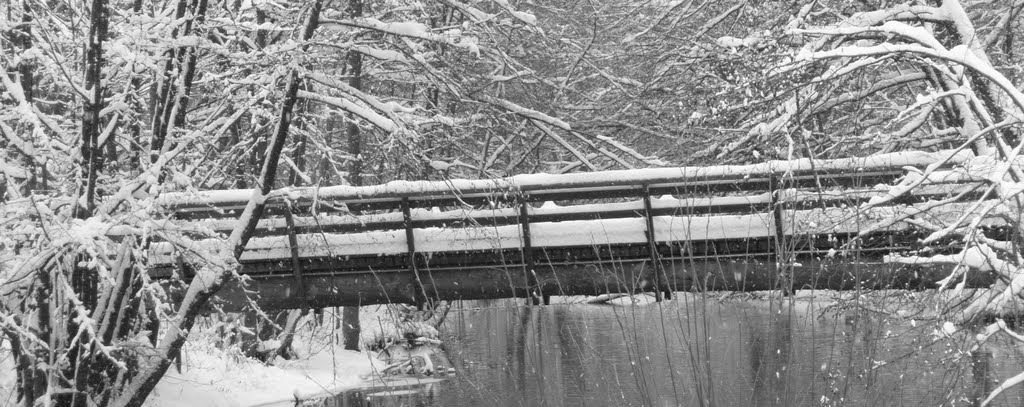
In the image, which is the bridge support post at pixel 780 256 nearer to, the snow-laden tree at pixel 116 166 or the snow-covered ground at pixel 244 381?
the snow-laden tree at pixel 116 166

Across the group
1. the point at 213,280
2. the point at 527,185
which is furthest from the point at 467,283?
the point at 213,280

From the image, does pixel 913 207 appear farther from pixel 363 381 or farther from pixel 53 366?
pixel 363 381

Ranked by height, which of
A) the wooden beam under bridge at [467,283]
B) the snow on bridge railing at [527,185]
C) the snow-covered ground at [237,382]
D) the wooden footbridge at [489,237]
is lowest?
the snow-covered ground at [237,382]

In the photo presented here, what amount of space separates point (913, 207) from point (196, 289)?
4.65 metres

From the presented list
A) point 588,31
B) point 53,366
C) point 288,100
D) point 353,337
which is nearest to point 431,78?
point 288,100

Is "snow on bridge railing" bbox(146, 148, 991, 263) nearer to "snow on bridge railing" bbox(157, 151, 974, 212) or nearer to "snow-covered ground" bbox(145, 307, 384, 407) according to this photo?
"snow on bridge railing" bbox(157, 151, 974, 212)

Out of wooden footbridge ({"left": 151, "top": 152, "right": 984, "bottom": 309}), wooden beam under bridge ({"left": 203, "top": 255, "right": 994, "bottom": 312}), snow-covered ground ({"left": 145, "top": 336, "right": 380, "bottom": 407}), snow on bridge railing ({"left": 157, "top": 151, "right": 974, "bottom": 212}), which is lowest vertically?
snow-covered ground ({"left": 145, "top": 336, "right": 380, "bottom": 407})

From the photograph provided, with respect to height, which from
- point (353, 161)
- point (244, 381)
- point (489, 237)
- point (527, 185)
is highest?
point (353, 161)

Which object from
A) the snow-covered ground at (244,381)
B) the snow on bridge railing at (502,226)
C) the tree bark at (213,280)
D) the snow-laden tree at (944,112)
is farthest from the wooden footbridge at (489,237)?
the snow-covered ground at (244,381)

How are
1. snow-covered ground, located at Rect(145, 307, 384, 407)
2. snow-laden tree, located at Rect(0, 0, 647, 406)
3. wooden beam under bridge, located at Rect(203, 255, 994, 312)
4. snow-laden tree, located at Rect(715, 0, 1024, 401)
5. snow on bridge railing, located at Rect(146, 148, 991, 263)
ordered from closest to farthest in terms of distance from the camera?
snow-laden tree, located at Rect(715, 0, 1024, 401) → snow-laden tree, located at Rect(0, 0, 647, 406) → wooden beam under bridge, located at Rect(203, 255, 994, 312) → snow on bridge railing, located at Rect(146, 148, 991, 263) → snow-covered ground, located at Rect(145, 307, 384, 407)

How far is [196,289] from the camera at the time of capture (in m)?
6.70

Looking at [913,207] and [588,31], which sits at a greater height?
[588,31]

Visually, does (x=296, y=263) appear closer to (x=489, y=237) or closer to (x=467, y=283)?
(x=467, y=283)

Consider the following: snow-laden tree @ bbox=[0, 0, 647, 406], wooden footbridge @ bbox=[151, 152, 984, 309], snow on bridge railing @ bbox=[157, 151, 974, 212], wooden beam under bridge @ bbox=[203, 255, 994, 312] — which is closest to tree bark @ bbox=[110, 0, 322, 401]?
snow-laden tree @ bbox=[0, 0, 647, 406]
